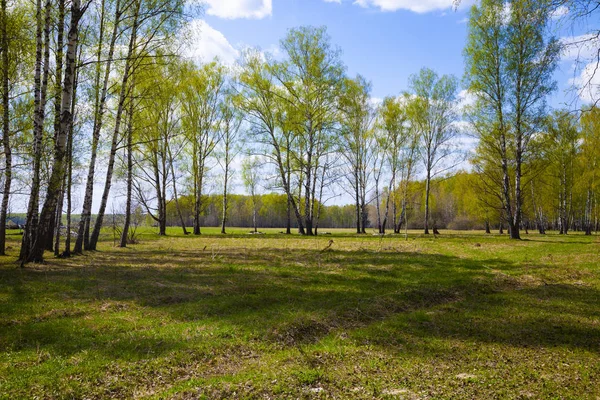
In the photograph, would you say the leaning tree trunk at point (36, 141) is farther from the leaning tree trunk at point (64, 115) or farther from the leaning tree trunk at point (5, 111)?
the leaning tree trunk at point (5, 111)

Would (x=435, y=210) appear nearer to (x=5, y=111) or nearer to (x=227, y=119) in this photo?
(x=227, y=119)

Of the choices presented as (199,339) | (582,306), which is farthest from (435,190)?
(199,339)

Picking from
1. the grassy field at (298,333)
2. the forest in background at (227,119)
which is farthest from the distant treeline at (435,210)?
the grassy field at (298,333)

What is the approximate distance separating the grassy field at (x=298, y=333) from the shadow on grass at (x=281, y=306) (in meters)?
0.04

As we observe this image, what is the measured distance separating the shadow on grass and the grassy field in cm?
4

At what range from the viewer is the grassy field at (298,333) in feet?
15.2

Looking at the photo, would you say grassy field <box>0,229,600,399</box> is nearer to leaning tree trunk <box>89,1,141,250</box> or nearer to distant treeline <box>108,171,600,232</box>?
leaning tree trunk <box>89,1,141,250</box>

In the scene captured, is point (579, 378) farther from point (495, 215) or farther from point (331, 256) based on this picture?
point (495, 215)

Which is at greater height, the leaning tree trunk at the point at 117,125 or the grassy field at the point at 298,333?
the leaning tree trunk at the point at 117,125

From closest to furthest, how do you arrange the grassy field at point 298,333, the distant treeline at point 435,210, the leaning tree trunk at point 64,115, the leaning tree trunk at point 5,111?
the grassy field at point 298,333 < the leaning tree trunk at point 64,115 < the leaning tree trunk at point 5,111 < the distant treeline at point 435,210

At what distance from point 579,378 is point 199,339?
224 inches

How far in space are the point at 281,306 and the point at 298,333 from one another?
1709 mm

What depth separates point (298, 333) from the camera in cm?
658

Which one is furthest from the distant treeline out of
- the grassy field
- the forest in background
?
the grassy field
